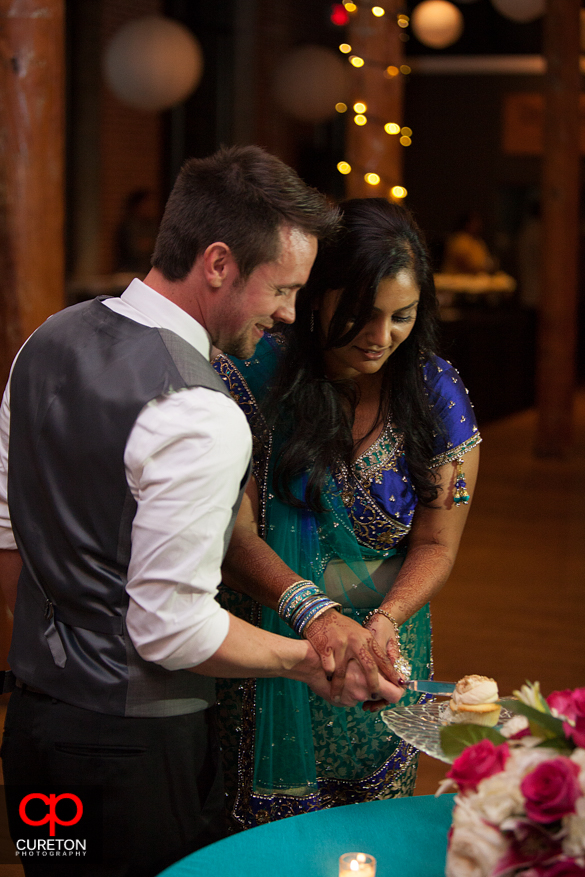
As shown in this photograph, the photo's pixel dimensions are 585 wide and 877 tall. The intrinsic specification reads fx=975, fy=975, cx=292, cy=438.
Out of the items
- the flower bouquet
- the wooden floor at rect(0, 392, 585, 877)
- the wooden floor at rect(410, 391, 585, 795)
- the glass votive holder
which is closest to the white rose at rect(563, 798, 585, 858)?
the flower bouquet

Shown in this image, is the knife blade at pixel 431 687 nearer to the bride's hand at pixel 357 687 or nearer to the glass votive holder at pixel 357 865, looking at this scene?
the bride's hand at pixel 357 687

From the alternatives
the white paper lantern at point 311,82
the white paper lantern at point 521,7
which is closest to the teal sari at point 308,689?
the white paper lantern at point 311,82

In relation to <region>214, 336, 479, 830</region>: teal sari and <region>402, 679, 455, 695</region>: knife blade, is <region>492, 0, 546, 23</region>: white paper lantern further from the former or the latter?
<region>402, 679, 455, 695</region>: knife blade

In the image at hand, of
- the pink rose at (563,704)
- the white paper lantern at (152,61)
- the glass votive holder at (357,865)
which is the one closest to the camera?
the pink rose at (563,704)

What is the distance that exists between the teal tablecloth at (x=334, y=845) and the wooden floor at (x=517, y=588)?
1.21 metres

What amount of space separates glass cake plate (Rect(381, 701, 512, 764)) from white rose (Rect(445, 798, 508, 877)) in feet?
1.04

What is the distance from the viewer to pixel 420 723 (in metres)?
1.43

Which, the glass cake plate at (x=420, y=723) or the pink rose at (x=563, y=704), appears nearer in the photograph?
the pink rose at (x=563, y=704)

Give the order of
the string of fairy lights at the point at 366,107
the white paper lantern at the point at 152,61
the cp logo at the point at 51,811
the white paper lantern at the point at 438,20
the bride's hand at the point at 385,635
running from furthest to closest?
the white paper lantern at the point at 438,20 → the white paper lantern at the point at 152,61 → the string of fairy lights at the point at 366,107 → the bride's hand at the point at 385,635 → the cp logo at the point at 51,811

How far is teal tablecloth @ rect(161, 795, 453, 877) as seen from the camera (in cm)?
124

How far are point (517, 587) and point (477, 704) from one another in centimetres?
341

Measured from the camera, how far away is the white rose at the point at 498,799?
94 cm

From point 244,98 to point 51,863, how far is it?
34.8 feet

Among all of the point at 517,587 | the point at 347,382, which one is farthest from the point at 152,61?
the point at 347,382
